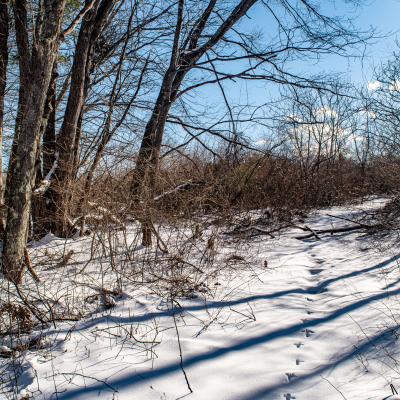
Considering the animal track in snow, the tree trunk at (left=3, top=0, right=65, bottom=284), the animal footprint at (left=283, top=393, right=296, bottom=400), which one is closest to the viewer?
the animal footprint at (left=283, top=393, right=296, bottom=400)

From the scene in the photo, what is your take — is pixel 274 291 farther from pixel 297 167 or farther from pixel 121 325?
pixel 297 167

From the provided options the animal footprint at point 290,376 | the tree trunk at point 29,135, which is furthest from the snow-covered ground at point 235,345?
the tree trunk at point 29,135

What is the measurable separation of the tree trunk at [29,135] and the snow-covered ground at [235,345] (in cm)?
61

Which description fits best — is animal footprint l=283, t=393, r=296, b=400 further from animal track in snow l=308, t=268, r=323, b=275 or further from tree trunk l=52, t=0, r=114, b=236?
tree trunk l=52, t=0, r=114, b=236

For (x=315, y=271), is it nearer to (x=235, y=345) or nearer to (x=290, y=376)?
(x=235, y=345)

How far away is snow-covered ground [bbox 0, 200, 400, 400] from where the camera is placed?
7.66ft

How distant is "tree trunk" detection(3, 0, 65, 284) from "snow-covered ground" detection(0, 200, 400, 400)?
614mm

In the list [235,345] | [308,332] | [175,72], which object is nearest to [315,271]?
[308,332]

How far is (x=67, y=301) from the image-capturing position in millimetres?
3707

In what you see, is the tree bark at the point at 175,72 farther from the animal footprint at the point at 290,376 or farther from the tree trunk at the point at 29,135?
the animal footprint at the point at 290,376

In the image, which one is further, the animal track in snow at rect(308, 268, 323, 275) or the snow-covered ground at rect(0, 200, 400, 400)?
the animal track in snow at rect(308, 268, 323, 275)

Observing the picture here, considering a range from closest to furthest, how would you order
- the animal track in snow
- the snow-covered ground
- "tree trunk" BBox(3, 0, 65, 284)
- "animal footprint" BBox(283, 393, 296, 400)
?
"animal footprint" BBox(283, 393, 296, 400) → the snow-covered ground → "tree trunk" BBox(3, 0, 65, 284) → the animal track in snow

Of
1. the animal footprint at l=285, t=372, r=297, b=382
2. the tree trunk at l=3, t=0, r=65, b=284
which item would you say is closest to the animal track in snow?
the animal footprint at l=285, t=372, r=297, b=382

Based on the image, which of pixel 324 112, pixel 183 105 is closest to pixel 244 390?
pixel 183 105
